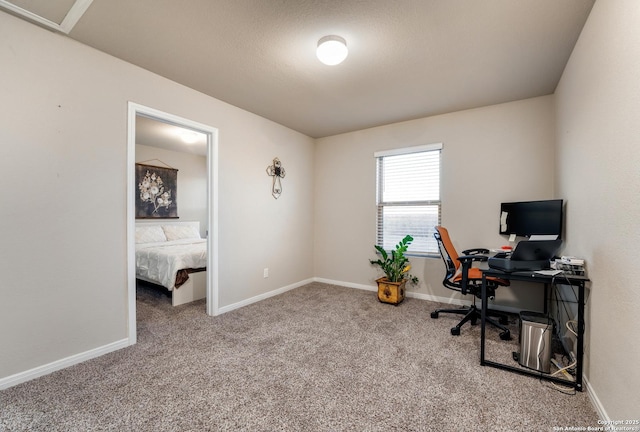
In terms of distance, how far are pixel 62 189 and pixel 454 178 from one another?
3.97 metres

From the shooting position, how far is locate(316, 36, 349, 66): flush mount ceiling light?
2014mm

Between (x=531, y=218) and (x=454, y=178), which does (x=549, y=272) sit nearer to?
(x=531, y=218)

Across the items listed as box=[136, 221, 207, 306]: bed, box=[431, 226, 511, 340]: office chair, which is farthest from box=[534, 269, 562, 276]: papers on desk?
box=[136, 221, 207, 306]: bed

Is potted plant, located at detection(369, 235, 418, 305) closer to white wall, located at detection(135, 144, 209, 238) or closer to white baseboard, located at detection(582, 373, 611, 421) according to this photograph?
white baseboard, located at detection(582, 373, 611, 421)

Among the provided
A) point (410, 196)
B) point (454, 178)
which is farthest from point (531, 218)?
point (410, 196)

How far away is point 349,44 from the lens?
2.12 metres

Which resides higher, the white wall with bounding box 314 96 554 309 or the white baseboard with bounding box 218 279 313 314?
the white wall with bounding box 314 96 554 309

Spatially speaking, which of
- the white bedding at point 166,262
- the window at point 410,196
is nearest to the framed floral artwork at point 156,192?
the white bedding at point 166,262

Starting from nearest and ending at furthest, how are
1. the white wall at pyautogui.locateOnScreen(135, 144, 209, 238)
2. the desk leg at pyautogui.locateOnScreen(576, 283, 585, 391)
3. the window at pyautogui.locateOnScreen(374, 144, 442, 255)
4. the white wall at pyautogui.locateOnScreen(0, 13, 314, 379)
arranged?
the desk leg at pyautogui.locateOnScreen(576, 283, 585, 391) < the white wall at pyautogui.locateOnScreen(0, 13, 314, 379) < the window at pyautogui.locateOnScreen(374, 144, 442, 255) < the white wall at pyautogui.locateOnScreen(135, 144, 209, 238)

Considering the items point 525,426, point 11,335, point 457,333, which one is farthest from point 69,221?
point 457,333

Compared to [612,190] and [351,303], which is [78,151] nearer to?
[351,303]

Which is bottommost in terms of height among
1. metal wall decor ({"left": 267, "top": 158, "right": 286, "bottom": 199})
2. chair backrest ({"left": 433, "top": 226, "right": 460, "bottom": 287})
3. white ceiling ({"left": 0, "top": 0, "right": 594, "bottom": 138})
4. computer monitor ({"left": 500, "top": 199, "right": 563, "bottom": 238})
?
chair backrest ({"left": 433, "top": 226, "right": 460, "bottom": 287})

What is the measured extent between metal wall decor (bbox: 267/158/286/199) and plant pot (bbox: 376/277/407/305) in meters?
1.90

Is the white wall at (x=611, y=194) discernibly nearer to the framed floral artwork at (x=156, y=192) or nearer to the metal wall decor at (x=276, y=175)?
the metal wall decor at (x=276, y=175)
